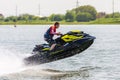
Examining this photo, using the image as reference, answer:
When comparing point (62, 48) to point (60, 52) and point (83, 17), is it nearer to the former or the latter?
point (60, 52)

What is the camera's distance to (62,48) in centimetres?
2059

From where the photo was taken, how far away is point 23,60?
20.6 metres

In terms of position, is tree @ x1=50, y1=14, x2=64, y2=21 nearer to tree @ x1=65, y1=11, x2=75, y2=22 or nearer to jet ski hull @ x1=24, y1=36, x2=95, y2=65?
tree @ x1=65, y1=11, x2=75, y2=22

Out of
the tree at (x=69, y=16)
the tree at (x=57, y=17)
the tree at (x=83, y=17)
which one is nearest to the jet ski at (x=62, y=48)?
the tree at (x=83, y=17)

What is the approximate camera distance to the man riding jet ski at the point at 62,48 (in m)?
20.4

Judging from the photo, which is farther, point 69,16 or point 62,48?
point 69,16

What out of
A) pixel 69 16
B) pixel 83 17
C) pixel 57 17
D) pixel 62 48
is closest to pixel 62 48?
pixel 62 48

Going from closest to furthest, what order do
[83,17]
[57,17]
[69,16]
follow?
[83,17] < [69,16] < [57,17]

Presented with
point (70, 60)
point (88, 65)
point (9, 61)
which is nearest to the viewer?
point (9, 61)

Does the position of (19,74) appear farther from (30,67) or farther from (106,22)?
(106,22)

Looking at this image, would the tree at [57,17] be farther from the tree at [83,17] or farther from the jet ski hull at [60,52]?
the jet ski hull at [60,52]

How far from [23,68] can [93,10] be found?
591 feet

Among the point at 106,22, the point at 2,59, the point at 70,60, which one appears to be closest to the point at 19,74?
the point at 2,59

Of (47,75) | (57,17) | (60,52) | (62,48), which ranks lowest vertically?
(57,17)
